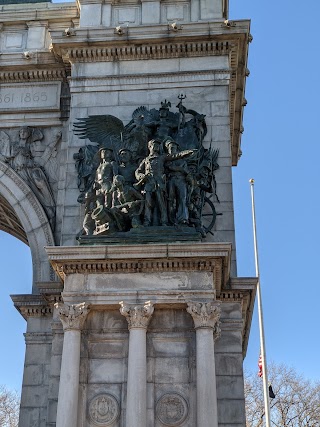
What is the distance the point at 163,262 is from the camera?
16875 mm

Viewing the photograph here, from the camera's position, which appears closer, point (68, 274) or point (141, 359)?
point (141, 359)

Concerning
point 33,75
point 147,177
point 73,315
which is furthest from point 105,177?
point 33,75

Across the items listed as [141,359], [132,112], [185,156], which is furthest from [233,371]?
[132,112]

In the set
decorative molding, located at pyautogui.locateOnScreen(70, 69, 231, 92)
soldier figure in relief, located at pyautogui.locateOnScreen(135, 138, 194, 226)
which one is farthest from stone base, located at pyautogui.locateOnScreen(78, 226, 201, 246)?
decorative molding, located at pyautogui.locateOnScreen(70, 69, 231, 92)

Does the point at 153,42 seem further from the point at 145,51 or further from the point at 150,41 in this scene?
the point at 145,51

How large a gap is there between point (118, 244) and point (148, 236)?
79cm

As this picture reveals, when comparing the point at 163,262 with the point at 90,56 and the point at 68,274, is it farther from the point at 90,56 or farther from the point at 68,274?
the point at 90,56

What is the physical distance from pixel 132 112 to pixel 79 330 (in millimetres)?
7171

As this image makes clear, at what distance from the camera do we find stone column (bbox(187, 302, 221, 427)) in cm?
1535

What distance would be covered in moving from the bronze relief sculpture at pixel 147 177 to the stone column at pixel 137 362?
6.25 feet

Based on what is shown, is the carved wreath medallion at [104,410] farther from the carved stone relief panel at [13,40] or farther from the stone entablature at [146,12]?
the carved stone relief panel at [13,40]

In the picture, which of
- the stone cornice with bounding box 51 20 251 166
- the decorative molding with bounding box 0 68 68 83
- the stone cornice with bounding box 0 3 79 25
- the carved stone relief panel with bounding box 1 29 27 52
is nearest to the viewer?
the stone cornice with bounding box 51 20 251 166

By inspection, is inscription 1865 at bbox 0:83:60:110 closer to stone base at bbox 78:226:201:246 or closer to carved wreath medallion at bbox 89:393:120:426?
stone base at bbox 78:226:201:246

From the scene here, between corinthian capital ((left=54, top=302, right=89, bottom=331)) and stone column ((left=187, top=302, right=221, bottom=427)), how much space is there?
254 centimetres
